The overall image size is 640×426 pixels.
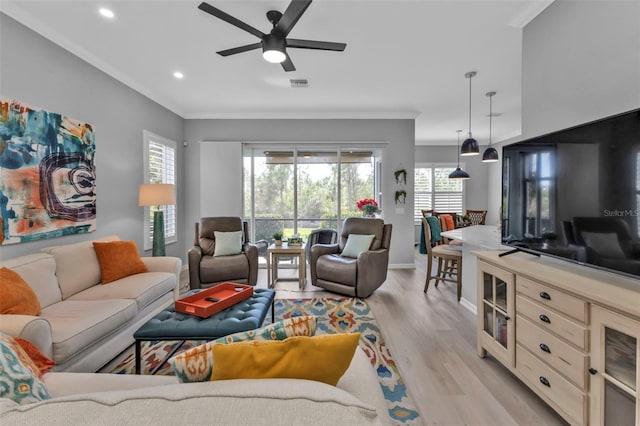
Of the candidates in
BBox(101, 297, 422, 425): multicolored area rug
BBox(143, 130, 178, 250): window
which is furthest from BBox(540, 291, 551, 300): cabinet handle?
BBox(143, 130, 178, 250): window

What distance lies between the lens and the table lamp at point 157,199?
11.6 ft

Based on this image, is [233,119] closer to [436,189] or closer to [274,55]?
[274,55]

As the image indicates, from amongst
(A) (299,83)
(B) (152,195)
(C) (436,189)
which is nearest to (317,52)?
(A) (299,83)

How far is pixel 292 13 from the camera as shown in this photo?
1952 mm

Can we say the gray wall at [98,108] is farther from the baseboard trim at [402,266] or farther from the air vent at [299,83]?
the baseboard trim at [402,266]

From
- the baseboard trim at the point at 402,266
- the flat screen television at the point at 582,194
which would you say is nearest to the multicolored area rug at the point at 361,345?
the flat screen television at the point at 582,194

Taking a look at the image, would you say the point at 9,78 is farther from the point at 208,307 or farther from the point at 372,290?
the point at 372,290

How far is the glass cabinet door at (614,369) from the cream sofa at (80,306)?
2.90 m

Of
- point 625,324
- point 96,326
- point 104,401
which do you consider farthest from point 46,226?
point 625,324

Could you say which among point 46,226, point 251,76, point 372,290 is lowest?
point 372,290

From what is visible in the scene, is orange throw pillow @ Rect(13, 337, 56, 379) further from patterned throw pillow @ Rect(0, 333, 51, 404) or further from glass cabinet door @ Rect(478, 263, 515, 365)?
glass cabinet door @ Rect(478, 263, 515, 365)

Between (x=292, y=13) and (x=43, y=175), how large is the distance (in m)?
2.59

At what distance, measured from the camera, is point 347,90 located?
162 inches

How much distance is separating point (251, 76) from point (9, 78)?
2.20 meters
